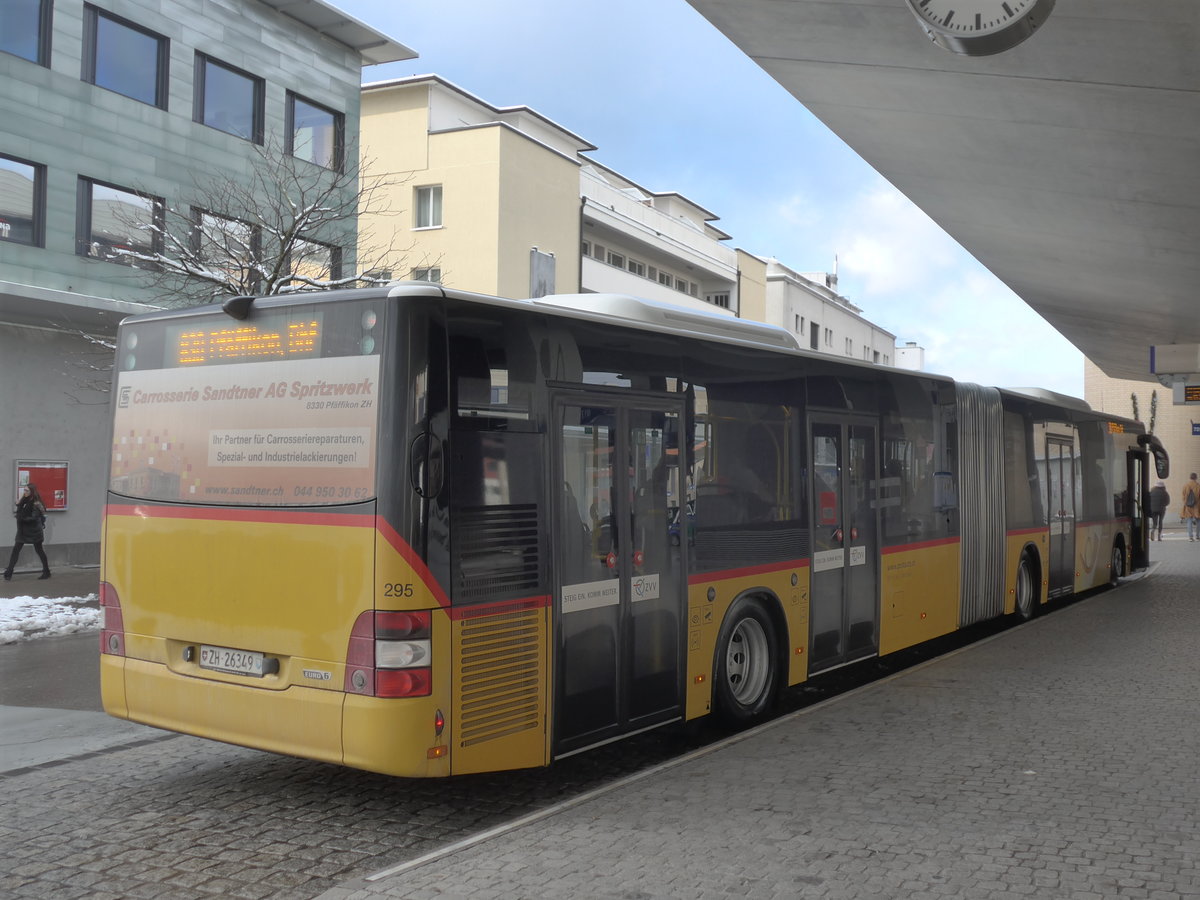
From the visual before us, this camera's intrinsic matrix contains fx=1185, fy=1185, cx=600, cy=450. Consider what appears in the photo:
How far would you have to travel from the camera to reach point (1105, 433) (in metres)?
18.4

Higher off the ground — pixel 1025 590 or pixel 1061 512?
pixel 1061 512

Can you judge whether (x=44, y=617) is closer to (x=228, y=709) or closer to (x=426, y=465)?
(x=228, y=709)

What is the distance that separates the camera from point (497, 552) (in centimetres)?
599

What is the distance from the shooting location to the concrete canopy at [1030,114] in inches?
381

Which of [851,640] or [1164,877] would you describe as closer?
[1164,877]

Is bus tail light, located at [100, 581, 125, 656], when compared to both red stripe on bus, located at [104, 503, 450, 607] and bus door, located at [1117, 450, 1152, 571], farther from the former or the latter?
bus door, located at [1117, 450, 1152, 571]

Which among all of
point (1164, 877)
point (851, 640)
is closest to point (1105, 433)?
point (851, 640)

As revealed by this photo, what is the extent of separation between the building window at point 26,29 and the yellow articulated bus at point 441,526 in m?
17.5

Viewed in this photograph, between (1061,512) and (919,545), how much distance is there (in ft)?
18.5

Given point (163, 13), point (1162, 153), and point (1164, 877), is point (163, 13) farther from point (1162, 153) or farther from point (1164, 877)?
point (1164, 877)

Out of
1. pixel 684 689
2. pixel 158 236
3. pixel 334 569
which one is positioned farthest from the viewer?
pixel 158 236

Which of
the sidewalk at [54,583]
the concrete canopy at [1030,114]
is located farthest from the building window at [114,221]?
the concrete canopy at [1030,114]

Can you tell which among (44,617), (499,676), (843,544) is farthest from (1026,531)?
(44,617)

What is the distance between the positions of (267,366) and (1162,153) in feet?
33.4
